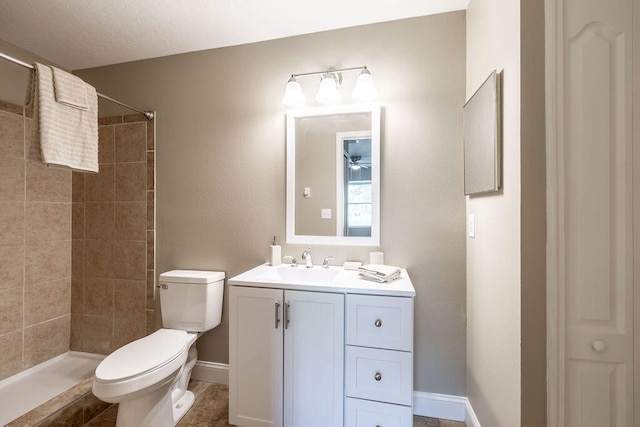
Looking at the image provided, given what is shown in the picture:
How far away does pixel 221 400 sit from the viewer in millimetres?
1788

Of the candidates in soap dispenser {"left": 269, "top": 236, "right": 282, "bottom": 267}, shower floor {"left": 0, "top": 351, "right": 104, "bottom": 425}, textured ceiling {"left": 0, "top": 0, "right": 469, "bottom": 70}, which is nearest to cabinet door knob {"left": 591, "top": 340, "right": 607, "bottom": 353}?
soap dispenser {"left": 269, "top": 236, "right": 282, "bottom": 267}

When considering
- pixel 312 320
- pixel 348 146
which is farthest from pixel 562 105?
pixel 312 320

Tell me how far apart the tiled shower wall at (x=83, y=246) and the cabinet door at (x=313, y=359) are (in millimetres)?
1314

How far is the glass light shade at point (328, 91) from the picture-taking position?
1.69 meters

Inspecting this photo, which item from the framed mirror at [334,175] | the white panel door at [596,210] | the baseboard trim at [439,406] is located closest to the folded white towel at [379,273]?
the framed mirror at [334,175]

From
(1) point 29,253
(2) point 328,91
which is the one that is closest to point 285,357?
(2) point 328,91

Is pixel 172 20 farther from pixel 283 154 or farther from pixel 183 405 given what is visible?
pixel 183 405

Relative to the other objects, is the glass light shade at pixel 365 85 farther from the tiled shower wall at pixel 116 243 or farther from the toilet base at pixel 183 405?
the toilet base at pixel 183 405

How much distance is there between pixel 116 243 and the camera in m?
2.11

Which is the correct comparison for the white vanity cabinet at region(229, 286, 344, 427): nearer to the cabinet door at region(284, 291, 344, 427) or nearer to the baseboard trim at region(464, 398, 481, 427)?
the cabinet door at region(284, 291, 344, 427)

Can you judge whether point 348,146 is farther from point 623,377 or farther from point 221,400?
point 221,400

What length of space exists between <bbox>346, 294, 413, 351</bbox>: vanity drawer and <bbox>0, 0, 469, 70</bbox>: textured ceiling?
166cm

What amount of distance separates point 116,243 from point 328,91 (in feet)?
6.45

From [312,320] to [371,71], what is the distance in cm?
155
